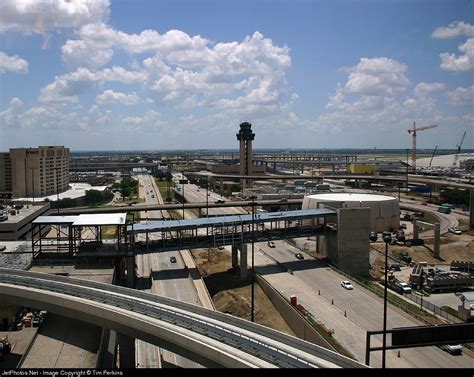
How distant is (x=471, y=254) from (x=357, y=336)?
92.8 feet

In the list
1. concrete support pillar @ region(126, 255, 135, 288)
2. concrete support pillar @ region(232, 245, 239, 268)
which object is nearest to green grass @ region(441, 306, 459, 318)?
concrete support pillar @ region(232, 245, 239, 268)

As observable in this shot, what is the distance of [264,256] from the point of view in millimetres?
41625

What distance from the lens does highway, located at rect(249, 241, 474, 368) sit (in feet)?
65.4

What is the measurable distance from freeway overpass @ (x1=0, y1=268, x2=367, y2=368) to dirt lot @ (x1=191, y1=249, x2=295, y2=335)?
10307 mm

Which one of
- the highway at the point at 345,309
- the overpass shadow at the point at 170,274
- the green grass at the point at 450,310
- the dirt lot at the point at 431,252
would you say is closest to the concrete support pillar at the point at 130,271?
the overpass shadow at the point at 170,274

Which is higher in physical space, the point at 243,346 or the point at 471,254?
the point at 243,346

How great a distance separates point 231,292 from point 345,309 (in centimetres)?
921

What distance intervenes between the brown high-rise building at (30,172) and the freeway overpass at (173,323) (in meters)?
65.3

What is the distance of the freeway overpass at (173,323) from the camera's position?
13.8m

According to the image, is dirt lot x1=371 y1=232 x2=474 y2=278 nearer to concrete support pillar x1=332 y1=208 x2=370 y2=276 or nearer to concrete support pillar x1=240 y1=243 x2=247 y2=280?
concrete support pillar x1=332 y1=208 x2=370 y2=276

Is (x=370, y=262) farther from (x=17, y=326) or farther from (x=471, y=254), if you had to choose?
(x=17, y=326)

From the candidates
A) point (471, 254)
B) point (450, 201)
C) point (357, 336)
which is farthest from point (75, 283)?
point (450, 201)

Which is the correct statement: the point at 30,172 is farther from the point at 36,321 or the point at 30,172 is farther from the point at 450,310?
the point at 450,310

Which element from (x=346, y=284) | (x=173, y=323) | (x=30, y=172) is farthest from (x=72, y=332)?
(x=30, y=172)
